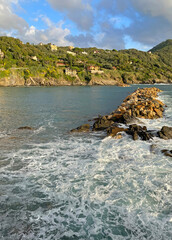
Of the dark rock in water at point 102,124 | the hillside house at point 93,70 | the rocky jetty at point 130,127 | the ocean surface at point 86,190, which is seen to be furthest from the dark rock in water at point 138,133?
the hillside house at point 93,70

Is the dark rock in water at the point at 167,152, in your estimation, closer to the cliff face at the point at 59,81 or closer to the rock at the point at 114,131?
the rock at the point at 114,131

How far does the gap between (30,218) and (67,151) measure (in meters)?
6.37

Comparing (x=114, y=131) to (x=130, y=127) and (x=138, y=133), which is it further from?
(x=138, y=133)

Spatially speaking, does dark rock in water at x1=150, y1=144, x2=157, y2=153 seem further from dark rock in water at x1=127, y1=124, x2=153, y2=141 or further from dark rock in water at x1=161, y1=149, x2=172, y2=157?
dark rock in water at x1=127, y1=124, x2=153, y2=141

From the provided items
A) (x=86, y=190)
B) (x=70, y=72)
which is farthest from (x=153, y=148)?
(x=70, y=72)

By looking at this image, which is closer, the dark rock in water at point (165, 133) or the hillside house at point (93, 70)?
the dark rock in water at point (165, 133)

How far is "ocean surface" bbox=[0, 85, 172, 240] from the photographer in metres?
5.68

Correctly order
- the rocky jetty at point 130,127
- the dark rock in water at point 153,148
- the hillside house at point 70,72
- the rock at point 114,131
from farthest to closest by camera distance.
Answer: the hillside house at point 70,72 → the rock at point 114,131 → the rocky jetty at point 130,127 → the dark rock in water at point 153,148

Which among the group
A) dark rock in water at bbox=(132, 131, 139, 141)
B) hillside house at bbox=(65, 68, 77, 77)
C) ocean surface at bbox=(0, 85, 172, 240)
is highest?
hillside house at bbox=(65, 68, 77, 77)

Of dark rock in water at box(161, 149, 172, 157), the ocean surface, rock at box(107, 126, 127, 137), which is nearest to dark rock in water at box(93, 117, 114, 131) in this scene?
rock at box(107, 126, 127, 137)

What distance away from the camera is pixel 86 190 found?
773 cm

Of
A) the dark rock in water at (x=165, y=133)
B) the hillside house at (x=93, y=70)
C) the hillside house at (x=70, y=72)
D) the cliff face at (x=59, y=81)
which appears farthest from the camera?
the hillside house at (x=93, y=70)

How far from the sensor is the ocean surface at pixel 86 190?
5.68 metres

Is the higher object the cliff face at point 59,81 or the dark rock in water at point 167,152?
the cliff face at point 59,81
